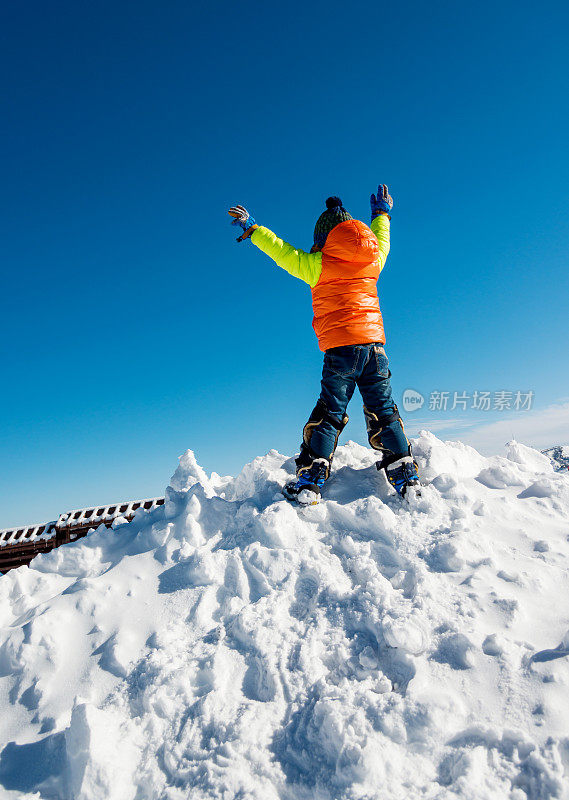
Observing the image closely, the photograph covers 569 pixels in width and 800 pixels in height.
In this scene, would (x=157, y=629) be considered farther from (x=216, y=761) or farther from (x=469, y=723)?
(x=469, y=723)

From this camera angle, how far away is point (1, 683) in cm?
267

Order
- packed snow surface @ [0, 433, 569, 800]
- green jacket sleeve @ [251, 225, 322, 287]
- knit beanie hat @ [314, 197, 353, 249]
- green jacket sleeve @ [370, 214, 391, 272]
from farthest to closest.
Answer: green jacket sleeve @ [370, 214, 391, 272] < knit beanie hat @ [314, 197, 353, 249] < green jacket sleeve @ [251, 225, 322, 287] < packed snow surface @ [0, 433, 569, 800]

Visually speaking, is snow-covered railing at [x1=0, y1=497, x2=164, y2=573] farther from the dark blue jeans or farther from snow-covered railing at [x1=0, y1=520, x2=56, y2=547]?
the dark blue jeans

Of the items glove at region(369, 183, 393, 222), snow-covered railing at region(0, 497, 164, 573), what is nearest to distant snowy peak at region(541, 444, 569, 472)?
glove at region(369, 183, 393, 222)

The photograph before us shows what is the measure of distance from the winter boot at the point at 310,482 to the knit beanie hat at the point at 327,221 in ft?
7.34

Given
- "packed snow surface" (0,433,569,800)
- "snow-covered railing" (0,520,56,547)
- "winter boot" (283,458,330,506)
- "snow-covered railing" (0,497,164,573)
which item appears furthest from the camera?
"snow-covered railing" (0,520,56,547)

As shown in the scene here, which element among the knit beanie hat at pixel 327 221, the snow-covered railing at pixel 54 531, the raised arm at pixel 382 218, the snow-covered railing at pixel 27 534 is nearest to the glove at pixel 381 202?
the raised arm at pixel 382 218

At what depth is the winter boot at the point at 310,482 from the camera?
3.81 m

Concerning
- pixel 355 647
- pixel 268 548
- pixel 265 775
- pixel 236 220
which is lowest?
pixel 265 775

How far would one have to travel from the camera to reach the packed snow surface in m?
1.93

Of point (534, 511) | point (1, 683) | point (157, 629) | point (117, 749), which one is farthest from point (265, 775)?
point (534, 511)

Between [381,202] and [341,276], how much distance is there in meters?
1.40

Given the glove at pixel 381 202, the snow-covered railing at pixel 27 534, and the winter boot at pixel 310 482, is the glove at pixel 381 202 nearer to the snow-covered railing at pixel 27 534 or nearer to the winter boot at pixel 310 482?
the winter boot at pixel 310 482

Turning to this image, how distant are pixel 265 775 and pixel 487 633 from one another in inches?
55.5
